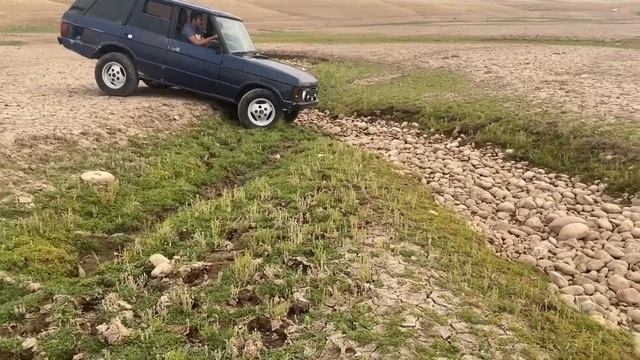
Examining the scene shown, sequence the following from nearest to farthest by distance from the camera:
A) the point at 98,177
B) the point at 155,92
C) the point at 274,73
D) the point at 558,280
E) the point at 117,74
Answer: the point at 558,280 → the point at 98,177 → the point at 274,73 → the point at 117,74 → the point at 155,92

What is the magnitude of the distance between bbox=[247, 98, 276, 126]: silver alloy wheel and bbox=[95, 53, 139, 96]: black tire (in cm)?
253

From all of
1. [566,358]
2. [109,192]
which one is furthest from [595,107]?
[109,192]

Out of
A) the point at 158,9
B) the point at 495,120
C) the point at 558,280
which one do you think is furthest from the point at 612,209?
the point at 158,9

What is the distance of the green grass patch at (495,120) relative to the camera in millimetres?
9914

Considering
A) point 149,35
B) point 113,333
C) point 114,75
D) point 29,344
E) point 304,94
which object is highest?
point 149,35

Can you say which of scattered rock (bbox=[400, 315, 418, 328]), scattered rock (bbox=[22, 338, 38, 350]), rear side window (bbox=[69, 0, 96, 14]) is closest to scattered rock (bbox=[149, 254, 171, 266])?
scattered rock (bbox=[22, 338, 38, 350])

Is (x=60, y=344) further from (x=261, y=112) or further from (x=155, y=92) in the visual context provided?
(x=155, y=92)

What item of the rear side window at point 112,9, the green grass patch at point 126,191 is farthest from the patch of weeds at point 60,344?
the rear side window at point 112,9

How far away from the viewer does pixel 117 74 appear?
499 inches

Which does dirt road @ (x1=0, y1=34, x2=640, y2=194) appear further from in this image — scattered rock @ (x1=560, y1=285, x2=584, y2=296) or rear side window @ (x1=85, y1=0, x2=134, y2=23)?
scattered rock @ (x1=560, y1=285, x2=584, y2=296)

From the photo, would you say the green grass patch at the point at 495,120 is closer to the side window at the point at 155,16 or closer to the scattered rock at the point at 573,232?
the scattered rock at the point at 573,232

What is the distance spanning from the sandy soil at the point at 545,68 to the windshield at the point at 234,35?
6232mm

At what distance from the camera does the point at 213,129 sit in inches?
467

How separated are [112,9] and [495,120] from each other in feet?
27.0
